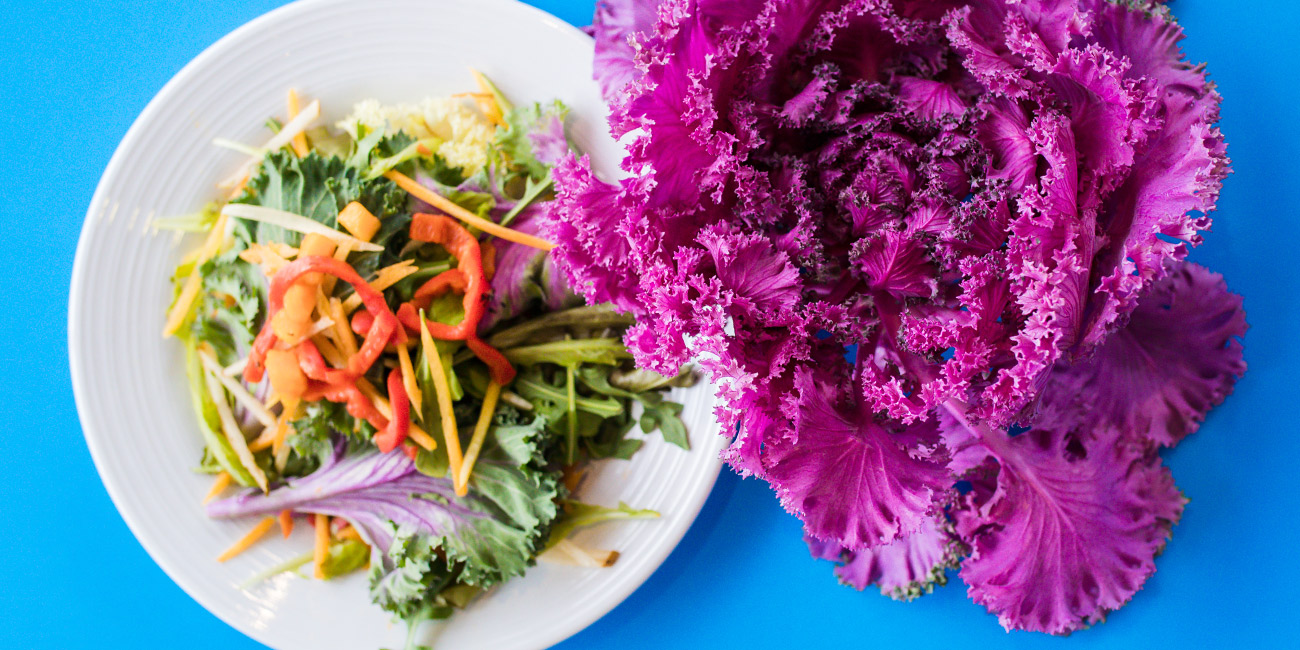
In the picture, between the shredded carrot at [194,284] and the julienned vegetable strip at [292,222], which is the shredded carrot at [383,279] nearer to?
the julienned vegetable strip at [292,222]

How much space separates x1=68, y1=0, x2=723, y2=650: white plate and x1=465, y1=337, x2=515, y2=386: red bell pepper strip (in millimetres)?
328

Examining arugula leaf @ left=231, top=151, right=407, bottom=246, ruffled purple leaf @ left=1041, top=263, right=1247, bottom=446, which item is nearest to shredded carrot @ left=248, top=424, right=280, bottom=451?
arugula leaf @ left=231, top=151, right=407, bottom=246

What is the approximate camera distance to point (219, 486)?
2.00 meters

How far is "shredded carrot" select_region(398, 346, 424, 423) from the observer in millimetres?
1838

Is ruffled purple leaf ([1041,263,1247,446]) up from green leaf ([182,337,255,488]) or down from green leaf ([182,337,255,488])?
up

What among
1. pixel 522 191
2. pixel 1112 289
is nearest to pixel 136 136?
pixel 522 191

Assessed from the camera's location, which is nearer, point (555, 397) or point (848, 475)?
point (848, 475)

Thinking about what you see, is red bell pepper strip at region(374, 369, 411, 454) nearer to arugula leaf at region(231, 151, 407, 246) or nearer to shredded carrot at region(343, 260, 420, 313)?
shredded carrot at region(343, 260, 420, 313)

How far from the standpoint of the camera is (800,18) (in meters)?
1.50

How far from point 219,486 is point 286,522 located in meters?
0.19

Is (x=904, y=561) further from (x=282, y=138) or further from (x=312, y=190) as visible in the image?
(x=282, y=138)

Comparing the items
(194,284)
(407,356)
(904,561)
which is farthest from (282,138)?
(904,561)

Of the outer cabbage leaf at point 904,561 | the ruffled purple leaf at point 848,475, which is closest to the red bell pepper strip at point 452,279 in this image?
the ruffled purple leaf at point 848,475

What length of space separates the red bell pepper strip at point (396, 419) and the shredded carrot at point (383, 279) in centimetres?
18
